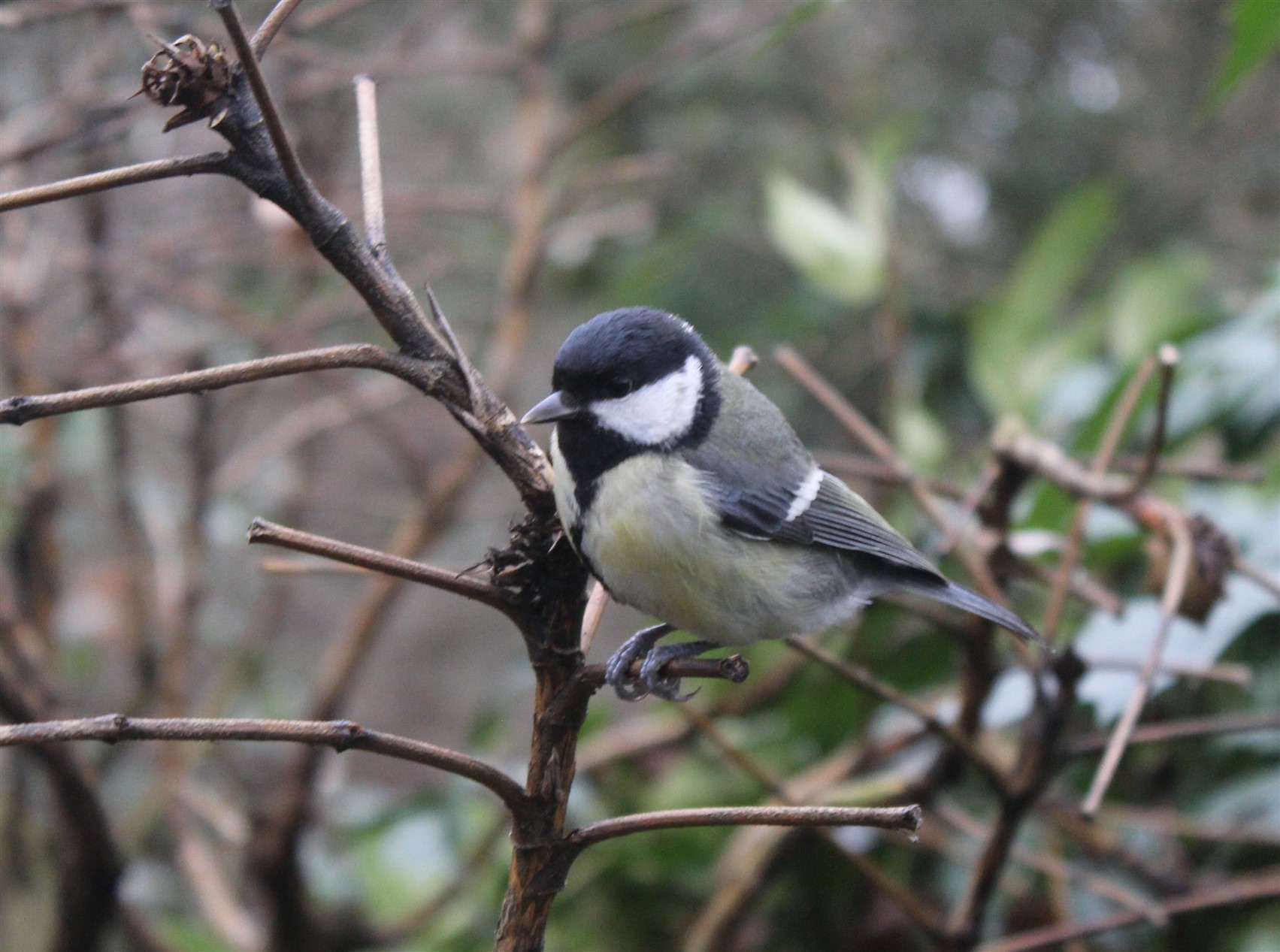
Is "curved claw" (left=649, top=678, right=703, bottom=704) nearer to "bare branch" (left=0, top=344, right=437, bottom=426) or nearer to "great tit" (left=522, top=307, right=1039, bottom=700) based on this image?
"great tit" (left=522, top=307, right=1039, bottom=700)

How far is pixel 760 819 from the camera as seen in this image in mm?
521

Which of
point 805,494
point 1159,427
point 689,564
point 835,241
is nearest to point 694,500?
point 689,564

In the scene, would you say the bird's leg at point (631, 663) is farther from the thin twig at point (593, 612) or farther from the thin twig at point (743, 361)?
the thin twig at point (743, 361)

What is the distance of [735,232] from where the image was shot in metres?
2.48

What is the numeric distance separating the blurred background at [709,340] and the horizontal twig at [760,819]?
0.26m

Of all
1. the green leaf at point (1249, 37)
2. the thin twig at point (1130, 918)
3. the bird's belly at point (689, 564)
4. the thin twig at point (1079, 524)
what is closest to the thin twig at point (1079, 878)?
the thin twig at point (1130, 918)

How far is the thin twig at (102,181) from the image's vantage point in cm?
45

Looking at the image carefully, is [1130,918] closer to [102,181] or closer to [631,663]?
[631,663]

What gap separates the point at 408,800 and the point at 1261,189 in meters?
2.56

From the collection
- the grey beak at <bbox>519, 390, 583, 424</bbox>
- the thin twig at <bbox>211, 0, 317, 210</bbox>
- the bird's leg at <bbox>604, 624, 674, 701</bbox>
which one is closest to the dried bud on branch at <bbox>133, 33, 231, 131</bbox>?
the thin twig at <bbox>211, 0, 317, 210</bbox>

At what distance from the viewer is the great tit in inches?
34.4

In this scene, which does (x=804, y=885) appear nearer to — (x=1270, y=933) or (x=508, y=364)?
(x=1270, y=933)

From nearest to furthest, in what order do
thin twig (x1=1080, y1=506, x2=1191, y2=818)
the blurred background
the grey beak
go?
thin twig (x1=1080, y1=506, x2=1191, y2=818)
the grey beak
the blurred background

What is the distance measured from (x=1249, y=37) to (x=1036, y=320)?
1006 millimetres
